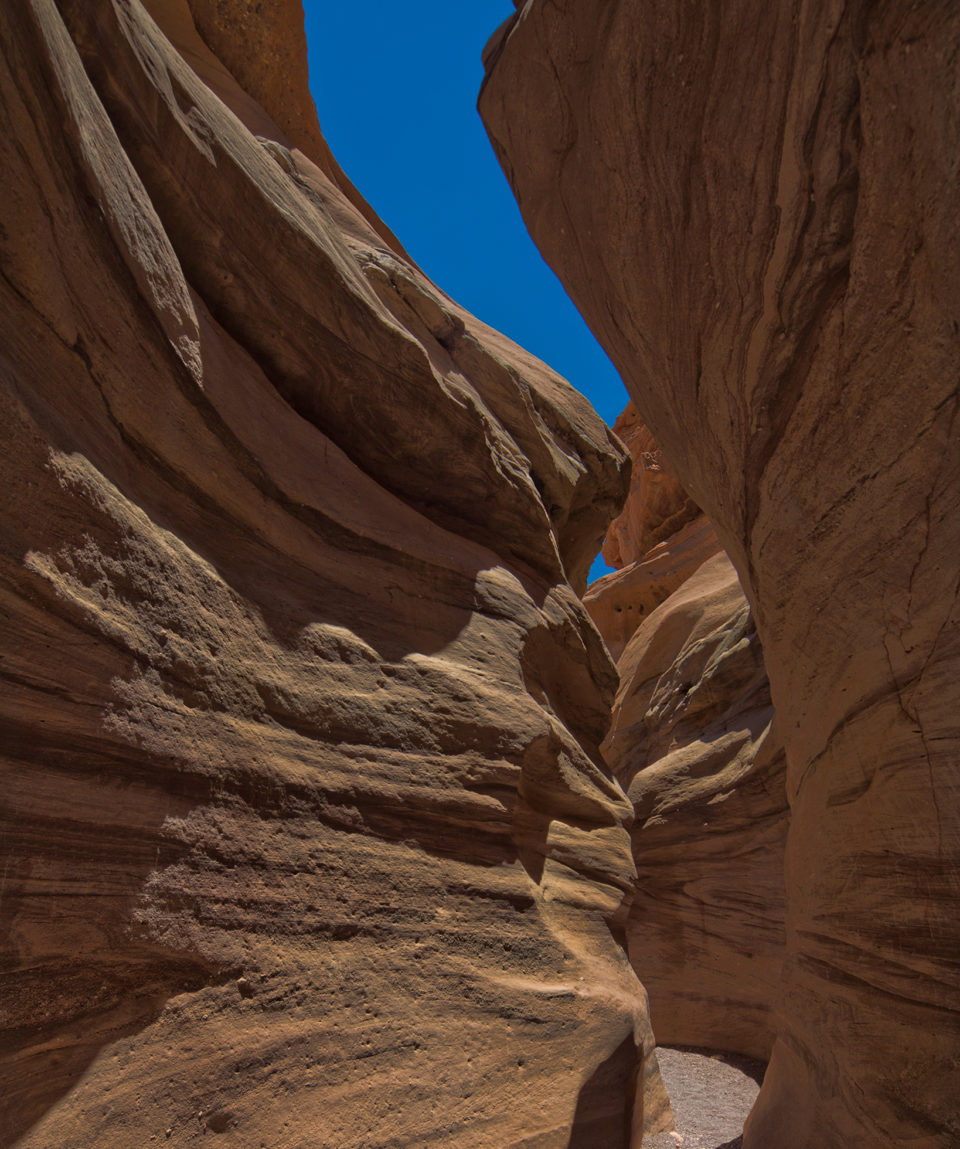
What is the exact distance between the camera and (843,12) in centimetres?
358

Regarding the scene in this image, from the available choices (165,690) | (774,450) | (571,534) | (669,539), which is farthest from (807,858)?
(669,539)

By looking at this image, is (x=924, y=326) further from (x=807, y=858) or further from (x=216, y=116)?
(x=216, y=116)

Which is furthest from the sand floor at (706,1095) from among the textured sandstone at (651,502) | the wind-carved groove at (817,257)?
the textured sandstone at (651,502)

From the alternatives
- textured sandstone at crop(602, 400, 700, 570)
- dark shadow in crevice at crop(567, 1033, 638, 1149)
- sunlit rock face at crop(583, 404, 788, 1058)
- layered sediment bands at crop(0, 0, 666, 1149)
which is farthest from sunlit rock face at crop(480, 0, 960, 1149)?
textured sandstone at crop(602, 400, 700, 570)

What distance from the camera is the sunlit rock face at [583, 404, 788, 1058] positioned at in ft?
28.0

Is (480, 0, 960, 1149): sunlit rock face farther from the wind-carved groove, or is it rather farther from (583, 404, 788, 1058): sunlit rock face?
(583, 404, 788, 1058): sunlit rock face

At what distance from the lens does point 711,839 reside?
29.7 ft

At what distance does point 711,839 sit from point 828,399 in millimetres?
6496

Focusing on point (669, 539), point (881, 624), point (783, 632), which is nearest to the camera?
point (881, 624)

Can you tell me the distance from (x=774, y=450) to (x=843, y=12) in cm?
219

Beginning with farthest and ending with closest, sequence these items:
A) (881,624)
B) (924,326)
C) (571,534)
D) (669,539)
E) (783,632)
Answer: (669,539) → (571,534) → (783,632) → (881,624) → (924,326)

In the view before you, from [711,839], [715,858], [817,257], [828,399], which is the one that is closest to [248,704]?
[828,399]

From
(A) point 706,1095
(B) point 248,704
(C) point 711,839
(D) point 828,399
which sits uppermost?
(D) point 828,399

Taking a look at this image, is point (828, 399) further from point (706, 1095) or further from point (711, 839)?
point (706, 1095)
